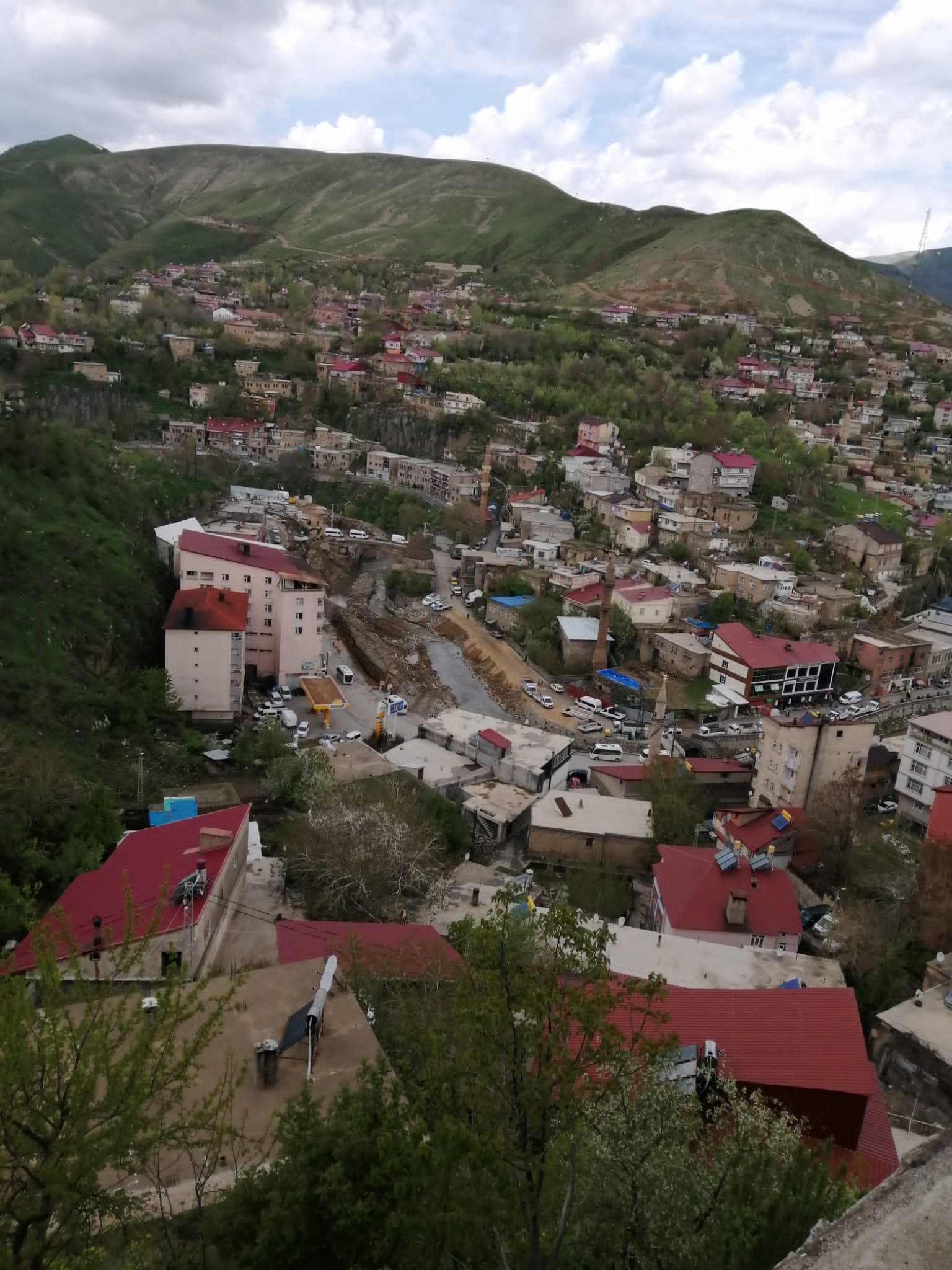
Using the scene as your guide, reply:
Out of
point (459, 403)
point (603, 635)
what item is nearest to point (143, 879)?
point (603, 635)

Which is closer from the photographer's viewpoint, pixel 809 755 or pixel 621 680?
pixel 809 755

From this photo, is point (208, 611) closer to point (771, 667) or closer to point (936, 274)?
point (771, 667)

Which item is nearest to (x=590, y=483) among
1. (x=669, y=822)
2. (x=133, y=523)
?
(x=133, y=523)

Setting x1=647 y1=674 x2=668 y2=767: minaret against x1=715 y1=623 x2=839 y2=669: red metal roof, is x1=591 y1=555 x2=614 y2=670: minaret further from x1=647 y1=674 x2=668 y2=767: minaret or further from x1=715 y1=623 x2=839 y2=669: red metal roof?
x1=715 y1=623 x2=839 y2=669: red metal roof

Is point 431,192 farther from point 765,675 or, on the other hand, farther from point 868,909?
point 868,909

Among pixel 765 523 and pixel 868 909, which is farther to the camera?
pixel 765 523
